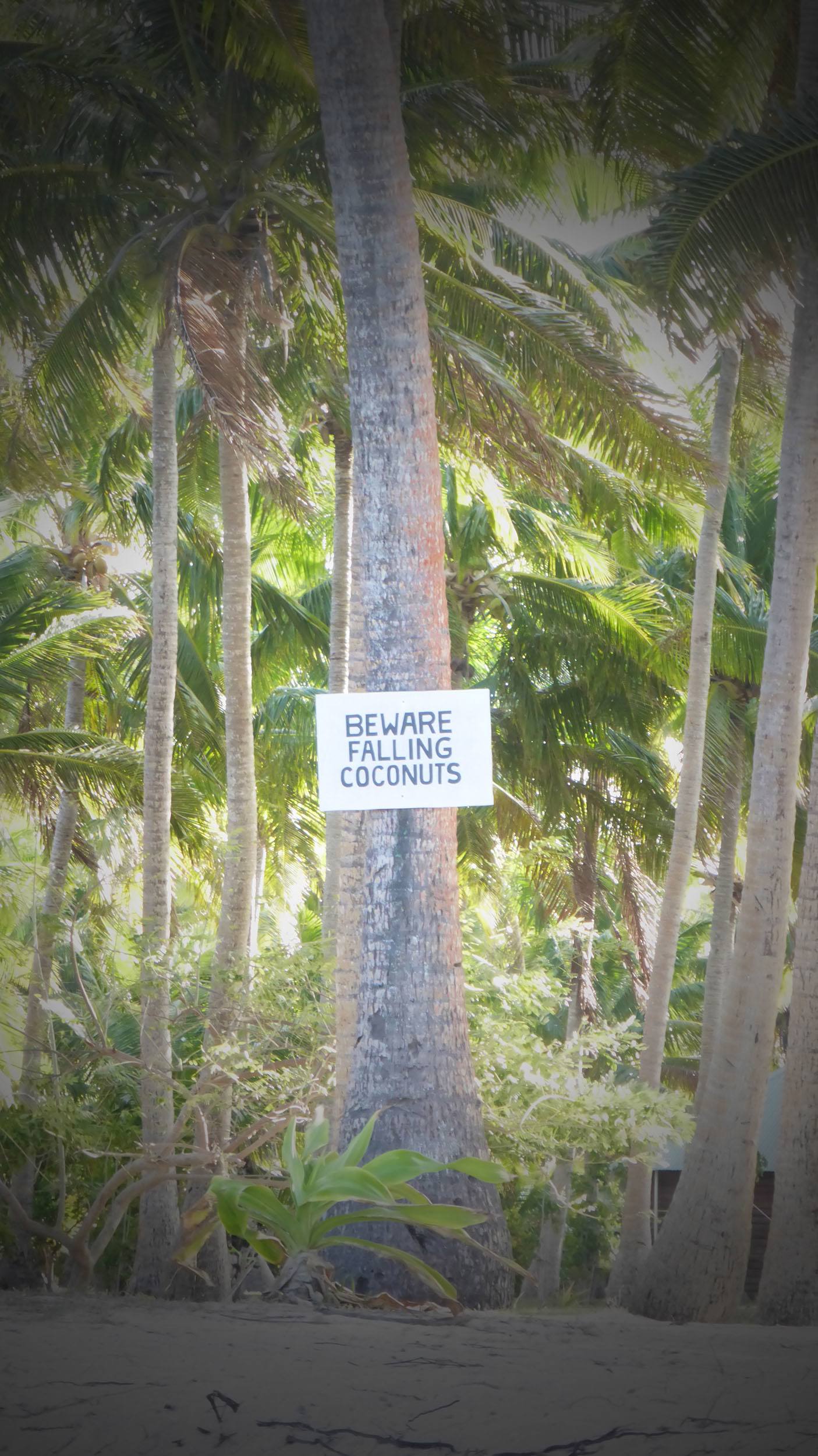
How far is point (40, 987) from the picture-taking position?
720cm

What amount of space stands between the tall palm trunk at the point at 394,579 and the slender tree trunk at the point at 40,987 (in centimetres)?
157

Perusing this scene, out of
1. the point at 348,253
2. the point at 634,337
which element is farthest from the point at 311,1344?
the point at 634,337

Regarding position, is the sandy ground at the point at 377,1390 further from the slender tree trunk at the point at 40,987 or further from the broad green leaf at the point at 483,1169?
the slender tree trunk at the point at 40,987

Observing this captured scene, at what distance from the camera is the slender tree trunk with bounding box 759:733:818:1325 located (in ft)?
17.8

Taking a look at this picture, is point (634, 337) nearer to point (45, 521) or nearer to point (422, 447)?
point (422, 447)

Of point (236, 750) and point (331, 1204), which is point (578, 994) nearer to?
point (236, 750)

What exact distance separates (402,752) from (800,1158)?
3.01 meters

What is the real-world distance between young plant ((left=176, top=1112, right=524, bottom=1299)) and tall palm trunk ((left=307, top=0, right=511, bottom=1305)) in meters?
0.54

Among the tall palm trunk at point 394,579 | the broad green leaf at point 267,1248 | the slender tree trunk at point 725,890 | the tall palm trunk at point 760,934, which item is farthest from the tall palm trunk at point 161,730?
the slender tree trunk at point 725,890

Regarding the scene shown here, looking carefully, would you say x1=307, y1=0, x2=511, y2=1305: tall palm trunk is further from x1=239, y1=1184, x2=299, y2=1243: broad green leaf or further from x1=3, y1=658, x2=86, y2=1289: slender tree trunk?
x1=3, y1=658, x2=86, y2=1289: slender tree trunk

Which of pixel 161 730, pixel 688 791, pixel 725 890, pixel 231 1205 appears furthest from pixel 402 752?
pixel 725 890

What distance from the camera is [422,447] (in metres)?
4.65

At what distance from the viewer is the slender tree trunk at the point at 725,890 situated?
10844mm

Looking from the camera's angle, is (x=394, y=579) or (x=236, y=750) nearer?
(x=394, y=579)
